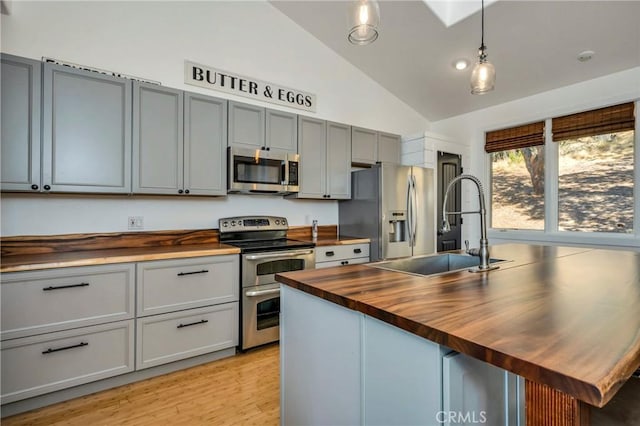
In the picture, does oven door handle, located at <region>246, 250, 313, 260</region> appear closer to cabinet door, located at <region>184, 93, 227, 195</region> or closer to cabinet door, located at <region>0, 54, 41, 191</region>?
cabinet door, located at <region>184, 93, 227, 195</region>

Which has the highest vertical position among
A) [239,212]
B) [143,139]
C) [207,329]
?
[143,139]

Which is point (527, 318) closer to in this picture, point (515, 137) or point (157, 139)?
point (157, 139)

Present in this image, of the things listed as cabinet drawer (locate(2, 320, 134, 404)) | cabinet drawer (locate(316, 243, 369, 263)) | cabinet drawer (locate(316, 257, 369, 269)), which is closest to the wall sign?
cabinet drawer (locate(316, 243, 369, 263))

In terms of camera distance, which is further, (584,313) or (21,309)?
(21,309)

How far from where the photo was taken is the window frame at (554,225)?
296 centimetres

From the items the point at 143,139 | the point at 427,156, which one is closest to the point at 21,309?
the point at 143,139

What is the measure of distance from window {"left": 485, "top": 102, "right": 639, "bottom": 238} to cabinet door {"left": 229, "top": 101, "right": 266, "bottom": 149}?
10.1 feet

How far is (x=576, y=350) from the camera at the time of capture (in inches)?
25.5

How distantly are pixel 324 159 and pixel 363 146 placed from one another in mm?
617

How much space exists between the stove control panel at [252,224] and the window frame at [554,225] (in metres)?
2.87

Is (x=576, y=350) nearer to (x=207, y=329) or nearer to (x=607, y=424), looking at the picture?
(x=607, y=424)

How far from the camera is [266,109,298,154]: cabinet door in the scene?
10.0ft

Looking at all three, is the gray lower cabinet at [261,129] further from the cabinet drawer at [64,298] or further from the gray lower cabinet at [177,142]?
the cabinet drawer at [64,298]

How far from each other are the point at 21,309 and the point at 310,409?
69.6 inches
